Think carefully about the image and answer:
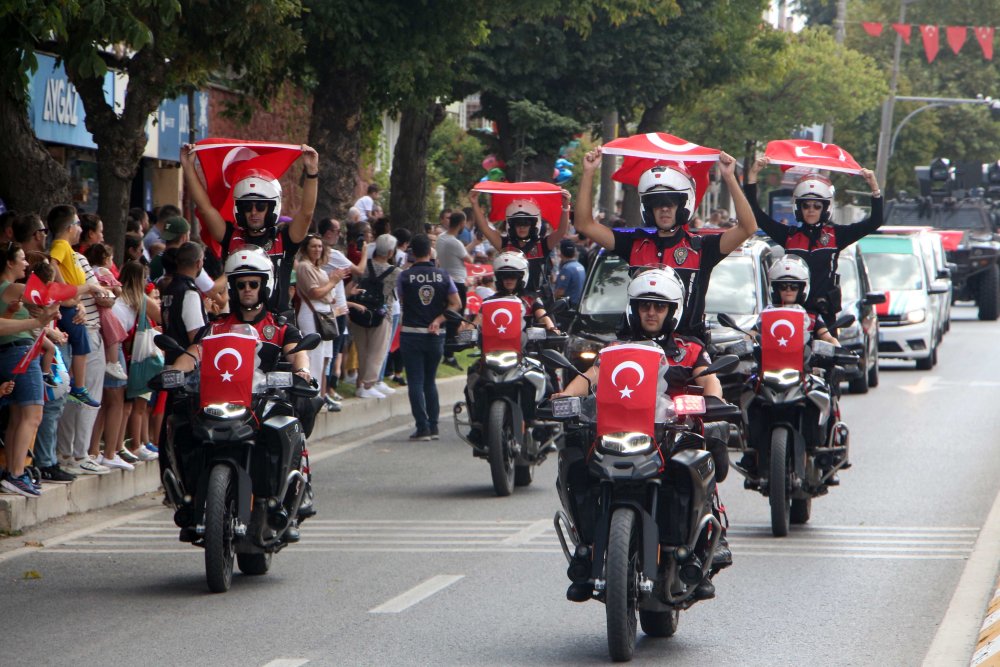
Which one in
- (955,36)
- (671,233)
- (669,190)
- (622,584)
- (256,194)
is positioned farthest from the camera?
(955,36)

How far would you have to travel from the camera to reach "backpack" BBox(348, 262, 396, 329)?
1803 centimetres

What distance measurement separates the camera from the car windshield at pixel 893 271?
2480 cm

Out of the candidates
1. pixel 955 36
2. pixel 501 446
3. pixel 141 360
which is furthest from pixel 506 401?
pixel 955 36

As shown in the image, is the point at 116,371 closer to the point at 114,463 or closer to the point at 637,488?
the point at 114,463

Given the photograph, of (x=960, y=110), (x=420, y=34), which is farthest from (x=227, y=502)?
(x=960, y=110)

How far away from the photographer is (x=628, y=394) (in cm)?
765

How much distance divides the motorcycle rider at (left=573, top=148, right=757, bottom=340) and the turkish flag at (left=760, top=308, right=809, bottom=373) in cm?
167

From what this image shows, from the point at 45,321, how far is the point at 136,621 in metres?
2.97

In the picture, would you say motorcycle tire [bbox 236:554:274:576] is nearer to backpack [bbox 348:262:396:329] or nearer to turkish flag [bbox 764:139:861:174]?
turkish flag [bbox 764:139:861:174]

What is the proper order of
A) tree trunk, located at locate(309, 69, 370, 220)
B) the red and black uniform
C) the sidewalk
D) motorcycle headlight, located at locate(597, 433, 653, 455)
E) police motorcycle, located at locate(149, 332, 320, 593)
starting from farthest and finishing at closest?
tree trunk, located at locate(309, 69, 370, 220) < the sidewalk < the red and black uniform < police motorcycle, located at locate(149, 332, 320, 593) < motorcycle headlight, located at locate(597, 433, 653, 455)

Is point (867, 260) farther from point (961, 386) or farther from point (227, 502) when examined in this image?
point (227, 502)

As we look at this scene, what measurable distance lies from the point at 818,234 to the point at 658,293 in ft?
16.1

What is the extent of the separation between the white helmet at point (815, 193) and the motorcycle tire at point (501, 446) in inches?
104

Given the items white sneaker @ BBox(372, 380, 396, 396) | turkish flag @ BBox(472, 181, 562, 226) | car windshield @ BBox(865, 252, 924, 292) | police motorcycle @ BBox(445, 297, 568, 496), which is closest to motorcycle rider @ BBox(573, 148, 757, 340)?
police motorcycle @ BBox(445, 297, 568, 496)
